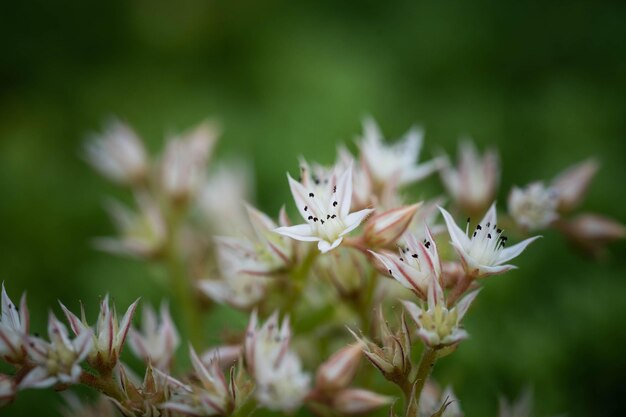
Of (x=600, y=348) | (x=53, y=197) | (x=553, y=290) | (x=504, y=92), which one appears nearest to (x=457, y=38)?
(x=504, y=92)

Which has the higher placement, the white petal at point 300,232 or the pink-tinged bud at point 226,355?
the white petal at point 300,232

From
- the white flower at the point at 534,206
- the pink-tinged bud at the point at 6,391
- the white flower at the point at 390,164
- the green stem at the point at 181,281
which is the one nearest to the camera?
the pink-tinged bud at the point at 6,391

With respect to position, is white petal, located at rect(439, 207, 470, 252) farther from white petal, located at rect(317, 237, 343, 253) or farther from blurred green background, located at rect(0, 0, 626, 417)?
blurred green background, located at rect(0, 0, 626, 417)

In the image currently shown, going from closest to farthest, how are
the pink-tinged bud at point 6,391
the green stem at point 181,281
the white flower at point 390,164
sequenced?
the pink-tinged bud at point 6,391 → the white flower at point 390,164 → the green stem at point 181,281

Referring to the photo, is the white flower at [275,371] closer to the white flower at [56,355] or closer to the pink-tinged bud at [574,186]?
the white flower at [56,355]

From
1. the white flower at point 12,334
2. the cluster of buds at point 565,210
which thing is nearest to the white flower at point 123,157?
the white flower at point 12,334

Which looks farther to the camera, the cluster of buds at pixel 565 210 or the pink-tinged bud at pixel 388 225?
the cluster of buds at pixel 565 210

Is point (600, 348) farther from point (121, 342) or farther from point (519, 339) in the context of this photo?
point (121, 342)

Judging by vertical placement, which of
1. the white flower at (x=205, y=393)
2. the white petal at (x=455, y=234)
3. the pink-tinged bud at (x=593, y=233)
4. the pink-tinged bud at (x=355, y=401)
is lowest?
the pink-tinged bud at (x=355, y=401)
